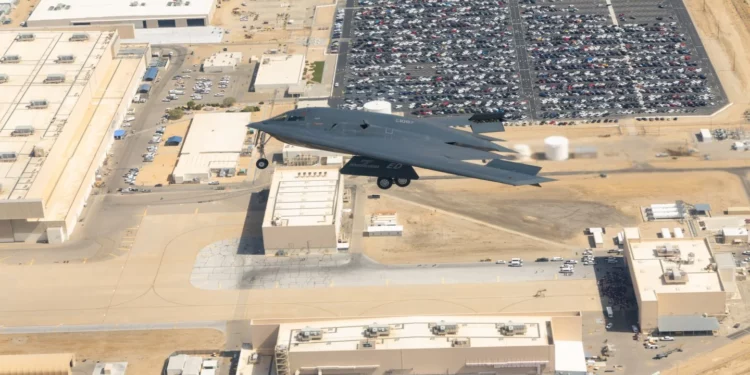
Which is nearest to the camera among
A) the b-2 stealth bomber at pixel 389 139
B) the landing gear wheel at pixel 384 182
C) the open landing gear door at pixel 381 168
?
the b-2 stealth bomber at pixel 389 139

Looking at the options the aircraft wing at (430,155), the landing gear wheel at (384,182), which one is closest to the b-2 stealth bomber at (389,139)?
the aircraft wing at (430,155)

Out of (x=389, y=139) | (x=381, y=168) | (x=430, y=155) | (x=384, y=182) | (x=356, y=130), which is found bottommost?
(x=430, y=155)

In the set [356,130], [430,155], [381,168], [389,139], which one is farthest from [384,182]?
[430,155]

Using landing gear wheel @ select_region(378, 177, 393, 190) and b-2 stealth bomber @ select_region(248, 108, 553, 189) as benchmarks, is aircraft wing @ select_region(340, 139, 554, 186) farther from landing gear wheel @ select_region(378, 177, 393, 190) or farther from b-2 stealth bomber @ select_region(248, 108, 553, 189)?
landing gear wheel @ select_region(378, 177, 393, 190)

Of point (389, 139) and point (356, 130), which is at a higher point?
point (356, 130)

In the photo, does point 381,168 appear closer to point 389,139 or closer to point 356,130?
point 389,139

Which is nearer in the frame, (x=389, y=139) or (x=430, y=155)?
(x=430, y=155)

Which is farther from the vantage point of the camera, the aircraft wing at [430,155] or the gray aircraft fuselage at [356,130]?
the gray aircraft fuselage at [356,130]

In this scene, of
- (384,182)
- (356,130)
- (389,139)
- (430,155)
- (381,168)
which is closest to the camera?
(430,155)

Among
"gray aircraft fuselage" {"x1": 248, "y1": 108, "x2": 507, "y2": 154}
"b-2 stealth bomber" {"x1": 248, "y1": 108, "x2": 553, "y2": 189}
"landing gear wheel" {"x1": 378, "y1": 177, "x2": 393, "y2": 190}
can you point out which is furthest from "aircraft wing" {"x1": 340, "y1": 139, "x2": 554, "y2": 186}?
"landing gear wheel" {"x1": 378, "y1": 177, "x2": 393, "y2": 190}

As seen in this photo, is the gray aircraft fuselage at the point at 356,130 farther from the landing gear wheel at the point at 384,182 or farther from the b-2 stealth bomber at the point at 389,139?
the landing gear wheel at the point at 384,182

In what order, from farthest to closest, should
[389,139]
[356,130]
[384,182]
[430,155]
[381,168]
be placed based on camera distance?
[384,182]
[381,168]
[356,130]
[389,139]
[430,155]

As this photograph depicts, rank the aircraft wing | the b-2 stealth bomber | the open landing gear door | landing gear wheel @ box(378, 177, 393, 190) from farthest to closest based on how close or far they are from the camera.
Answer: landing gear wheel @ box(378, 177, 393, 190) → the open landing gear door → the b-2 stealth bomber → the aircraft wing
